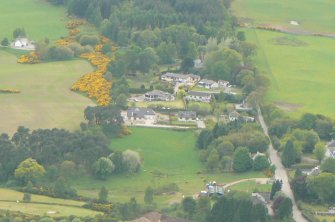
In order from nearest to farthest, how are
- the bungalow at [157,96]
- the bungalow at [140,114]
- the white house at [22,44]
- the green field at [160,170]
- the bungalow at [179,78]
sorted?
the green field at [160,170] → the bungalow at [140,114] → the bungalow at [157,96] → the bungalow at [179,78] → the white house at [22,44]

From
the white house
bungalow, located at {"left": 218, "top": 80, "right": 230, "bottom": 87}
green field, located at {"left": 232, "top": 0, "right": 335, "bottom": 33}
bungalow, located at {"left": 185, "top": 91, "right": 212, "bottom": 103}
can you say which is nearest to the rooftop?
bungalow, located at {"left": 185, "top": 91, "right": 212, "bottom": 103}

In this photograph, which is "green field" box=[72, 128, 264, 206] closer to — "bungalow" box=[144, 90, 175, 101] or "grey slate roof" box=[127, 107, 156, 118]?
"grey slate roof" box=[127, 107, 156, 118]

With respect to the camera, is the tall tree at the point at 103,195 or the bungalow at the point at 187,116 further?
the bungalow at the point at 187,116

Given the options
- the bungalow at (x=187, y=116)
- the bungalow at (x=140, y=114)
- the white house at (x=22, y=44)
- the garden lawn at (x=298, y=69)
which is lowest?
the white house at (x=22, y=44)

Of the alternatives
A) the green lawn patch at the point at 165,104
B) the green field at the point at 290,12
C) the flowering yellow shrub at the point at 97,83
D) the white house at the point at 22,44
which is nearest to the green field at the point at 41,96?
the flowering yellow shrub at the point at 97,83

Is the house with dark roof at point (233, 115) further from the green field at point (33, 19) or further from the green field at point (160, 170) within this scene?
the green field at point (33, 19)

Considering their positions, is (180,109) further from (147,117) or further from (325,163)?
(325,163)

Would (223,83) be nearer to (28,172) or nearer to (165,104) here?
(165,104)
